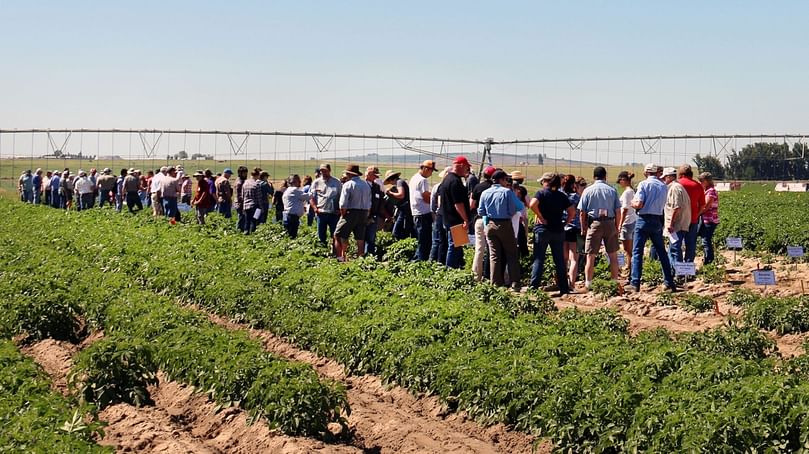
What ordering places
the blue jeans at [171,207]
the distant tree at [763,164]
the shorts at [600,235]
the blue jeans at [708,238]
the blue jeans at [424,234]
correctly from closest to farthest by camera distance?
the shorts at [600,235] → the blue jeans at [424,234] → the blue jeans at [708,238] → the blue jeans at [171,207] → the distant tree at [763,164]

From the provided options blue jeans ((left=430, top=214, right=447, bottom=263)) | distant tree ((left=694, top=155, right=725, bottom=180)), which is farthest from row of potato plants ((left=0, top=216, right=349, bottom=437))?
distant tree ((left=694, top=155, right=725, bottom=180))

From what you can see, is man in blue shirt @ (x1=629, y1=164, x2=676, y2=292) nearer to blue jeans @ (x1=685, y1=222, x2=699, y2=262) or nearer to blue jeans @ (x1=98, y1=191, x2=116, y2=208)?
blue jeans @ (x1=685, y1=222, x2=699, y2=262)

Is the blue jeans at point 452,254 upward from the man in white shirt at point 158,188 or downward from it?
downward

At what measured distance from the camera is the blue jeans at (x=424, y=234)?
1705 cm

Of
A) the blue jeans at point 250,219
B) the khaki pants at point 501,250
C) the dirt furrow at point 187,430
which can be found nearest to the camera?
the dirt furrow at point 187,430

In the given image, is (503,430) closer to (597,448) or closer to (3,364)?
(597,448)

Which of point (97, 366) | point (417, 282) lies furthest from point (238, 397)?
point (417, 282)

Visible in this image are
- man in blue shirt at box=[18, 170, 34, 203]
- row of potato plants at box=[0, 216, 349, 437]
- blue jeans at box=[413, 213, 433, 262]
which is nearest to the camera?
row of potato plants at box=[0, 216, 349, 437]

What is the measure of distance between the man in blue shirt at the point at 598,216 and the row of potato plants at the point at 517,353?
7.32 ft

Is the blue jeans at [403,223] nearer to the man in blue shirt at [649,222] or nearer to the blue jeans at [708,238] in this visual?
the blue jeans at [708,238]

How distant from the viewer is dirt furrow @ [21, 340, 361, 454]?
7.90 metres

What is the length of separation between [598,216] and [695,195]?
2.04 meters

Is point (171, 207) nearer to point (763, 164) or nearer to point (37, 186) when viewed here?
point (37, 186)

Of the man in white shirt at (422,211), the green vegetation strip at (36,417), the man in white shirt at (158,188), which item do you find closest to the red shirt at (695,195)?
the man in white shirt at (422,211)
